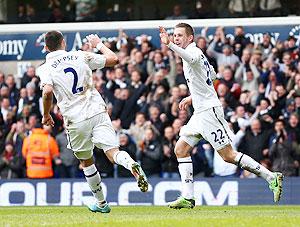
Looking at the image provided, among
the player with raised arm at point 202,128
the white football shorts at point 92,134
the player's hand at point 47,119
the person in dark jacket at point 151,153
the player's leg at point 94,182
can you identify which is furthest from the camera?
the person in dark jacket at point 151,153

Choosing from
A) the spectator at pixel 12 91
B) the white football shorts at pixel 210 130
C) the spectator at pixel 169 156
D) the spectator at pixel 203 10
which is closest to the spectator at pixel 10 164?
the spectator at pixel 12 91

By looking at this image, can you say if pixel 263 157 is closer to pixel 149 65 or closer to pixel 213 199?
pixel 213 199

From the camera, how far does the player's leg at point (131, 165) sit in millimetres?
13141

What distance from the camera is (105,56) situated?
45.0 feet

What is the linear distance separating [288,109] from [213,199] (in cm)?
239

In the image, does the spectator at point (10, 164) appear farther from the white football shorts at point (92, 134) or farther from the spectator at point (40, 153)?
the white football shorts at point (92, 134)

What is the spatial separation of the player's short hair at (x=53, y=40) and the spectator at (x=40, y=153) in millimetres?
8717

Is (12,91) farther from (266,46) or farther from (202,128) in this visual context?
(202,128)

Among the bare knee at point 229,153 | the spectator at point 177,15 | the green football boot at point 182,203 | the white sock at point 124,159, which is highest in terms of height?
the spectator at point 177,15

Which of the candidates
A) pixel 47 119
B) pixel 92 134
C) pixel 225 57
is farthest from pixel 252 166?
pixel 225 57

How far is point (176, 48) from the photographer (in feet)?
44.7

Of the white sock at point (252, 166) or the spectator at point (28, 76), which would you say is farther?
the spectator at point (28, 76)

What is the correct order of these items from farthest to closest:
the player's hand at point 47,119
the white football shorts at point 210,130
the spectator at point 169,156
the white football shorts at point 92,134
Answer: the spectator at point 169,156
the white football shorts at point 210,130
the white football shorts at point 92,134
the player's hand at point 47,119

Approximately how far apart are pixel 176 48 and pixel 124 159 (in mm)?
1604
